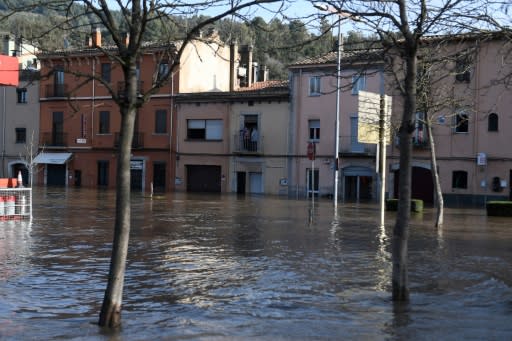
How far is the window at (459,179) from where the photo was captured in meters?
37.8

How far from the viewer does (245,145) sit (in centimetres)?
4541

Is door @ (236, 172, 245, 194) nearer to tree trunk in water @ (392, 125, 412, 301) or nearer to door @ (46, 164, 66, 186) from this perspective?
door @ (46, 164, 66, 186)

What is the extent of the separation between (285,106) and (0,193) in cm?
2664

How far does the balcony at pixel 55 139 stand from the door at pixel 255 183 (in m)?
17.2

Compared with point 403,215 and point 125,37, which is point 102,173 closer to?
point 125,37

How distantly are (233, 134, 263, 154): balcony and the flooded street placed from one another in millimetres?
25407

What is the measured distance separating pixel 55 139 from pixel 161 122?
1049cm

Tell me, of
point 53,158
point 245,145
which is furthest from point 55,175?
point 245,145

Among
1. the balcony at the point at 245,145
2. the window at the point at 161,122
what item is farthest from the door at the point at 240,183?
the window at the point at 161,122

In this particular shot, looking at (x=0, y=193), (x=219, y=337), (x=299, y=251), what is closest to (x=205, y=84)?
(x=0, y=193)

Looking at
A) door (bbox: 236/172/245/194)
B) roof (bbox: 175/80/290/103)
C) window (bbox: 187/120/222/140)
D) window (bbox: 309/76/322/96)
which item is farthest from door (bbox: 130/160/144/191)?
window (bbox: 309/76/322/96)

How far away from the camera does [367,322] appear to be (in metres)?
7.81

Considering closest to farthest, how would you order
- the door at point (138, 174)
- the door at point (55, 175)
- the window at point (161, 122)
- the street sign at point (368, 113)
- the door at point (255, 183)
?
1. the street sign at point (368, 113)
2. the door at point (255, 183)
3. the window at point (161, 122)
4. the door at point (138, 174)
5. the door at point (55, 175)

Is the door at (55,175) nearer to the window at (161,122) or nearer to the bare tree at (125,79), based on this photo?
the window at (161,122)
